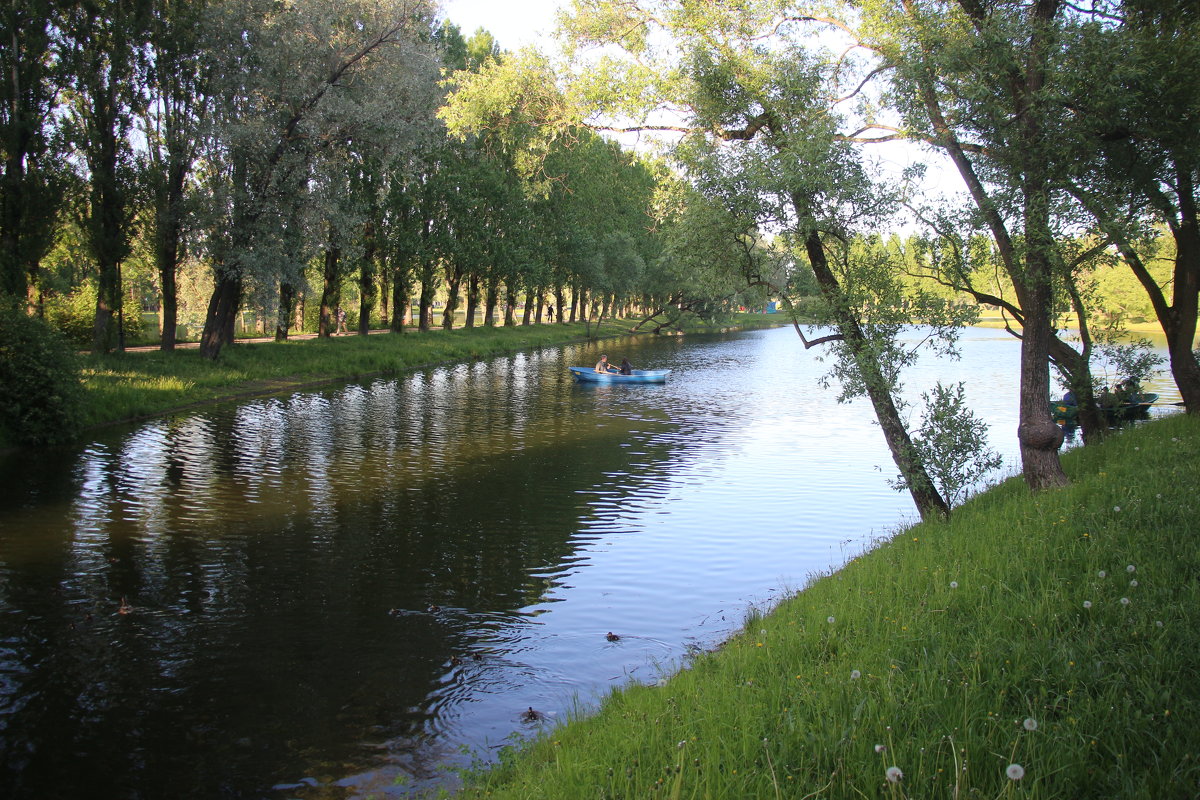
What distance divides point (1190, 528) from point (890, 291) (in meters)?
5.42

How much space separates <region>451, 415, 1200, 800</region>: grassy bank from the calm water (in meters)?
1.77

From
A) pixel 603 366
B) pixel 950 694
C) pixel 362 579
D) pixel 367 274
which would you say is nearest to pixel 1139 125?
pixel 950 694

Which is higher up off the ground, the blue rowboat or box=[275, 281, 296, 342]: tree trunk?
box=[275, 281, 296, 342]: tree trunk

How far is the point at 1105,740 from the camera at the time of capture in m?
4.58

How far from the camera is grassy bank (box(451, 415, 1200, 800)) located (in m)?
4.42

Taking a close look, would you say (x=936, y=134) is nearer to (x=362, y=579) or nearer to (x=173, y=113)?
(x=362, y=579)

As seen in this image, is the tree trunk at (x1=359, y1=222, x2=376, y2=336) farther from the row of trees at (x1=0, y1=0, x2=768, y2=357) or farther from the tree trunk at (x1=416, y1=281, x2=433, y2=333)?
the row of trees at (x1=0, y1=0, x2=768, y2=357)

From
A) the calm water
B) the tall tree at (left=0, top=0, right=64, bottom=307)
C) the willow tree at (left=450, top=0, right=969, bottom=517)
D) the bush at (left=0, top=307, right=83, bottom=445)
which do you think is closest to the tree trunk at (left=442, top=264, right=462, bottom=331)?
the tall tree at (left=0, top=0, right=64, bottom=307)

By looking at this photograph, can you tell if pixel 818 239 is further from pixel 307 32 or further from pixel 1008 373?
pixel 1008 373

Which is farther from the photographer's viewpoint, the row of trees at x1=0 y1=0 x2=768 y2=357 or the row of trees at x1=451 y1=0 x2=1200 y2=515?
the row of trees at x1=0 y1=0 x2=768 y2=357

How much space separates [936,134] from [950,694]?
30.0ft

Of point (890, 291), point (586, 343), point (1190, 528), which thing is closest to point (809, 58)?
point (890, 291)

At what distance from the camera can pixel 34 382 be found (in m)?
19.4

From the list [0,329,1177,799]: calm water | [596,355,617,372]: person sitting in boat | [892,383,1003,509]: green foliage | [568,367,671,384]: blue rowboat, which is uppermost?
[892,383,1003,509]: green foliage
